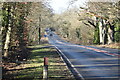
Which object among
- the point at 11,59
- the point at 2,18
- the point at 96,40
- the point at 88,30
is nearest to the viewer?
the point at 2,18

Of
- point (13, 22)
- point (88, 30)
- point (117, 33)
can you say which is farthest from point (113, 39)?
point (13, 22)

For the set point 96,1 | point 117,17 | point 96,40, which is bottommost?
point 96,40

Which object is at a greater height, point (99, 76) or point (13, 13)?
point (13, 13)

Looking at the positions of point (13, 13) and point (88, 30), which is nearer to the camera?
point (13, 13)

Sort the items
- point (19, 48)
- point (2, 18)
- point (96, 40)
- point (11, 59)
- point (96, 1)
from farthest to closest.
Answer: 1. point (96, 40)
2. point (96, 1)
3. point (19, 48)
4. point (11, 59)
5. point (2, 18)

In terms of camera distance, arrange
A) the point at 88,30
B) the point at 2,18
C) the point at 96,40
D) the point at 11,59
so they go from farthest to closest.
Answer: the point at 88,30 → the point at 96,40 → the point at 11,59 → the point at 2,18

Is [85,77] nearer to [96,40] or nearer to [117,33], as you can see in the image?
[117,33]

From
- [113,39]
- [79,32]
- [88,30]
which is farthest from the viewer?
[79,32]

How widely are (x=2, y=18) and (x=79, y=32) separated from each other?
5935 cm

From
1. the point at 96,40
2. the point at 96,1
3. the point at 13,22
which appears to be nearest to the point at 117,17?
the point at 96,1

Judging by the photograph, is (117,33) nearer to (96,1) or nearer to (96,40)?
(96,40)

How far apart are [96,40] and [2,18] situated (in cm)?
3981

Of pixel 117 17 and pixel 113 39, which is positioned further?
pixel 113 39

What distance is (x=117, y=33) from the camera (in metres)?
46.1
